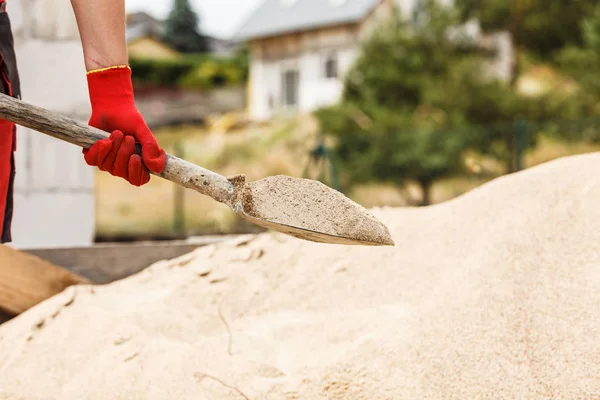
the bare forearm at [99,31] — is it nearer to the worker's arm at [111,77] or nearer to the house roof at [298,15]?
the worker's arm at [111,77]

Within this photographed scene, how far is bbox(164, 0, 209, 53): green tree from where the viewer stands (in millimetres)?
38250

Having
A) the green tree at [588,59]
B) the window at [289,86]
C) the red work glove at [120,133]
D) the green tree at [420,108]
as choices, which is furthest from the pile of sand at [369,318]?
the window at [289,86]

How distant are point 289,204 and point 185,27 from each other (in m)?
39.2

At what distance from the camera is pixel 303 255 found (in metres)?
2.62

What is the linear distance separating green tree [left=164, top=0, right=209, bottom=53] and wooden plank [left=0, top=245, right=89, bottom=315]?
3667 cm

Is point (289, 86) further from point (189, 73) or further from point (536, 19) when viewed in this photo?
point (536, 19)

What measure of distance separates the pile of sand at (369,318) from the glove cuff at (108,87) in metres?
0.79

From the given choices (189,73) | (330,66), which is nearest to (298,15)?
(330,66)

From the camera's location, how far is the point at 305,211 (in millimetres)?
1671

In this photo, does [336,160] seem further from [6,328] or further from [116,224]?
[6,328]

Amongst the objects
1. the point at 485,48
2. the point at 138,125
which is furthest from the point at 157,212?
the point at 138,125

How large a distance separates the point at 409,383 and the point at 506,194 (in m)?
1.00

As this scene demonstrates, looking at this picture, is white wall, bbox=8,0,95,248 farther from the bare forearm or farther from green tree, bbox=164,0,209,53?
green tree, bbox=164,0,209,53

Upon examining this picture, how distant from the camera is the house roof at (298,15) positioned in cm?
1795
